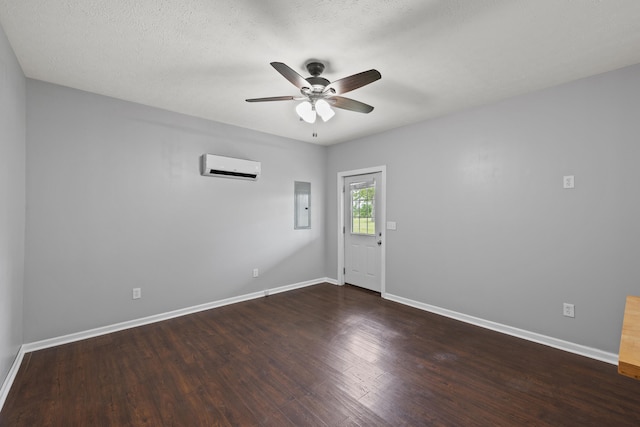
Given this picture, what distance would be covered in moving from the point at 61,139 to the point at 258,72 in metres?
2.15

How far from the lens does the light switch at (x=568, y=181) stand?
2670mm

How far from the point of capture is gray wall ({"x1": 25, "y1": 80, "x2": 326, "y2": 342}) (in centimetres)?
272

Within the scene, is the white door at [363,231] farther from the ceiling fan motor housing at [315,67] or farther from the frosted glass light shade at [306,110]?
the ceiling fan motor housing at [315,67]

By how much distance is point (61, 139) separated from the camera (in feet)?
9.16

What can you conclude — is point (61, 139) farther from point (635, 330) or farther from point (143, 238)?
point (635, 330)

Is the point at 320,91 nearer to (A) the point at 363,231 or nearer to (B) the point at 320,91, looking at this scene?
(B) the point at 320,91

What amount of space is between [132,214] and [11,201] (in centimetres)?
107

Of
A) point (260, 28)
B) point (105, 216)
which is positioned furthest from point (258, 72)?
point (105, 216)

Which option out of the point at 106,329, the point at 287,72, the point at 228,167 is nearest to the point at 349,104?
the point at 287,72

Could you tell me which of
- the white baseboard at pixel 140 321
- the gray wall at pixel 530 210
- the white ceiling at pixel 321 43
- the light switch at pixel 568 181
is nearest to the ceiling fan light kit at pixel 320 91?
the white ceiling at pixel 321 43

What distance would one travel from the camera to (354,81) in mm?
2094

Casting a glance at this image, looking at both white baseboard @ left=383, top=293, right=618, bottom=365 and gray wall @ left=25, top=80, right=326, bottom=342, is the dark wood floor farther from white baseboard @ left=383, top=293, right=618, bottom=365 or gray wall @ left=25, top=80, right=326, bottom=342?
gray wall @ left=25, top=80, right=326, bottom=342

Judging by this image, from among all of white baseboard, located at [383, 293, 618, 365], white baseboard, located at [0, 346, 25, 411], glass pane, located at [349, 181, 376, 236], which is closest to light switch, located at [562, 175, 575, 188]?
white baseboard, located at [383, 293, 618, 365]

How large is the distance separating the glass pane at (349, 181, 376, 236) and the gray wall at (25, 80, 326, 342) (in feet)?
4.32
